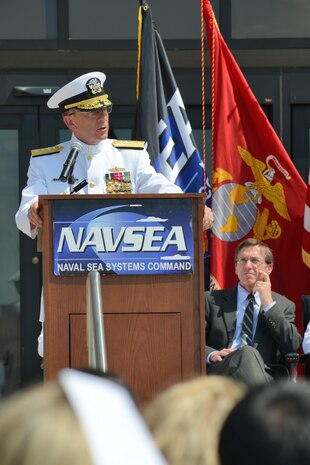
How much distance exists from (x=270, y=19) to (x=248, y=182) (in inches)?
54.5

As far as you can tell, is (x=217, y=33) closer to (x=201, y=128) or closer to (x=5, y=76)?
(x=201, y=128)

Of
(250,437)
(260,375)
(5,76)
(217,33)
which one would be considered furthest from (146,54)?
(250,437)

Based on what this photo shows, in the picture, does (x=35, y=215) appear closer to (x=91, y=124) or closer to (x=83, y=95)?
(x=91, y=124)

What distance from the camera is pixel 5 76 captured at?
7.52 meters

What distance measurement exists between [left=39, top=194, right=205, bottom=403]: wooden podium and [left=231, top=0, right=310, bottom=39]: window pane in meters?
3.64

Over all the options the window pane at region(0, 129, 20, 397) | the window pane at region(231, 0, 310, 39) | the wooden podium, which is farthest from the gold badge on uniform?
the window pane at region(231, 0, 310, 39)

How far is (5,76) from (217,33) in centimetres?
152

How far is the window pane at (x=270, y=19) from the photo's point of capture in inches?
307

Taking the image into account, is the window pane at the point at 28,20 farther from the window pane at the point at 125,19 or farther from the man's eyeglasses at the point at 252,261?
the man's eyeglasses at the point at 252,261

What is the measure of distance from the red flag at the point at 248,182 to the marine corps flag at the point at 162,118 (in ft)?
0.66

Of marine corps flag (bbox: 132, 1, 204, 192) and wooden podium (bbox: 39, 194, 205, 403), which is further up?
marine corps flag (bbox: 132, 1, 204, 192)

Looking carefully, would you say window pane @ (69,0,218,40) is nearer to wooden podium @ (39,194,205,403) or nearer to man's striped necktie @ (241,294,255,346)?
man's striped necktie @ (241,294,255,346)

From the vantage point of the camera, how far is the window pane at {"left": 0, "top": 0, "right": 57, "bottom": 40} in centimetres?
764

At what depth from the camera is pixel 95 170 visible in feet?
17.9
